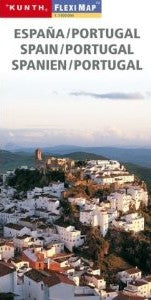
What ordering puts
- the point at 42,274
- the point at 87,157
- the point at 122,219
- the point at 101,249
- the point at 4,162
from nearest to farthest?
the point at 42,274 < the point at 101,249 < the point at 122,219 < the point at 87,157 < the point at 4,162

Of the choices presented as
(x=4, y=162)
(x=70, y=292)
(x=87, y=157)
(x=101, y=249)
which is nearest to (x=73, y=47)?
(x=70, y=292)

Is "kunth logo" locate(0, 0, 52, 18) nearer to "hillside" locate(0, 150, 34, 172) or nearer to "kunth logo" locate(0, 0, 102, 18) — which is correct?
"kunth logo" locate(0, 0, 102, 18)

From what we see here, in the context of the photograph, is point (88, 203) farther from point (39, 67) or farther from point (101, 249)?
point (39, 67)

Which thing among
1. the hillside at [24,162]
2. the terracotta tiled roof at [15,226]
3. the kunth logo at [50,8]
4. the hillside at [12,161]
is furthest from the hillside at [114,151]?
the hillside at [12,161]

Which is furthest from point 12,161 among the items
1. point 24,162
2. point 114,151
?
point 114,151

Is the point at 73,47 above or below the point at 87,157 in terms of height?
above

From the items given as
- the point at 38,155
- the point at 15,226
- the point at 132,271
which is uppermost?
the point at 38,155

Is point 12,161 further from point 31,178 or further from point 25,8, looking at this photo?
point 25,8
